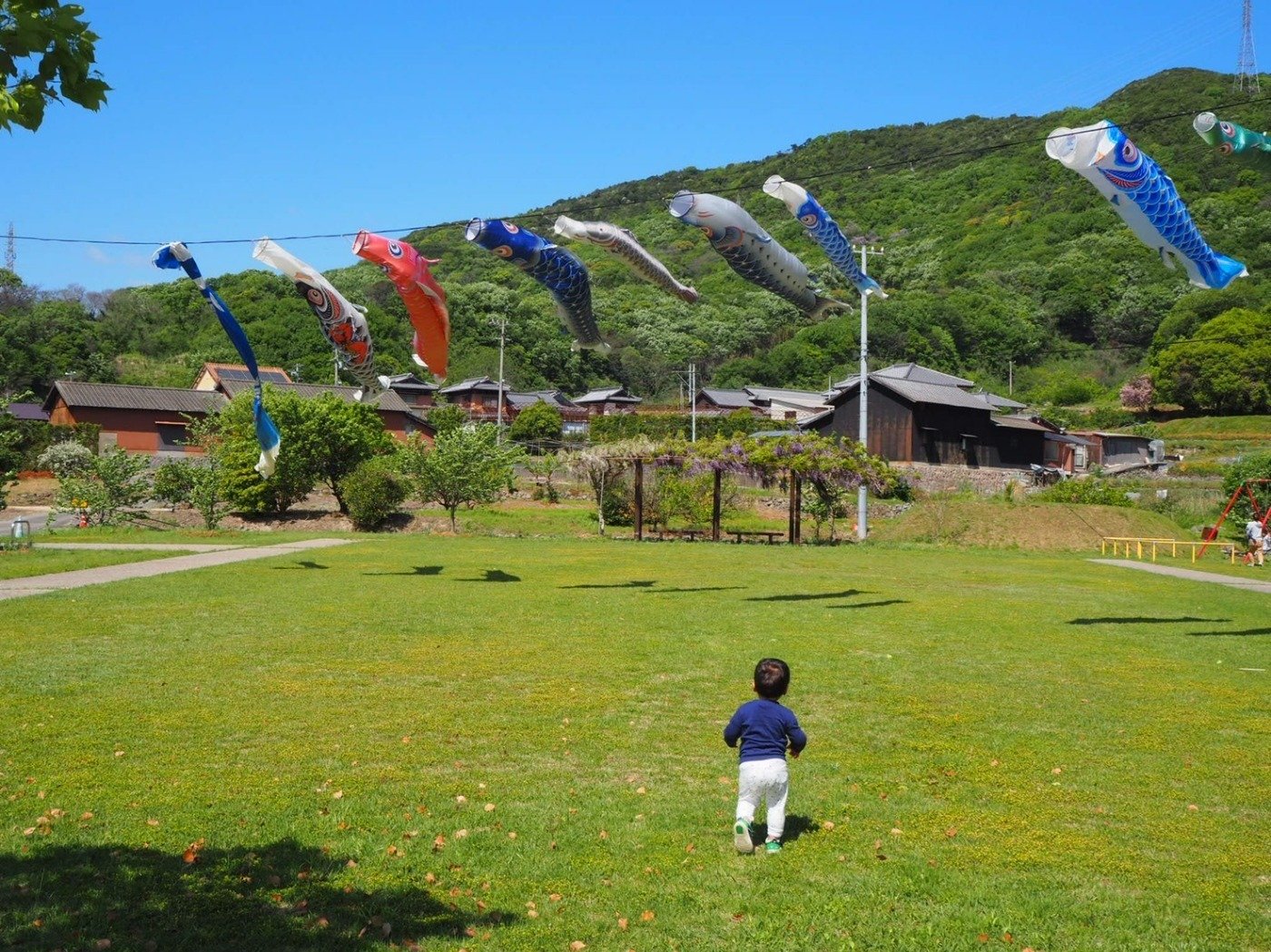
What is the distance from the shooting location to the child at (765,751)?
6.40 meters

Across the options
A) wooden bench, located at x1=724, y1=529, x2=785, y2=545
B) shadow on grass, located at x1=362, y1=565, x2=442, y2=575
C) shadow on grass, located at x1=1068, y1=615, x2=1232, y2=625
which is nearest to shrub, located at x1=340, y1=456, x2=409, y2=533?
wooden bench, located at x1=724, y1=529, x2=785, y2=545

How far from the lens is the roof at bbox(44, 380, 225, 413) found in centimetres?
5800

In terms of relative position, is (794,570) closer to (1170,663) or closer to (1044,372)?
(1170,663)

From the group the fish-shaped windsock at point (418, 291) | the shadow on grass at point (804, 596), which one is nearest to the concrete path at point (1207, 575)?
the shadow on grass at point (804, 596)

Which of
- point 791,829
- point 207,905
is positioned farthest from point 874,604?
point 207,905

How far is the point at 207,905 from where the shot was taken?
5.45 m

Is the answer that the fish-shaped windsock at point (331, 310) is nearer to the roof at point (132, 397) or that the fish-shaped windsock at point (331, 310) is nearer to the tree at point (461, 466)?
the tree at point (461, 466)

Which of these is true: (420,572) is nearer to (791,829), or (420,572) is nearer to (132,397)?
(791,829)

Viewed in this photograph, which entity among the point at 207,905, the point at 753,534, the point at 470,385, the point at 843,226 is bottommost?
the point at 207,905

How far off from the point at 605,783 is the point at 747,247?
5.31 m

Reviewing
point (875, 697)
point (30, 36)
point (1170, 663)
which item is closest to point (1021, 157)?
point (1170, 663)

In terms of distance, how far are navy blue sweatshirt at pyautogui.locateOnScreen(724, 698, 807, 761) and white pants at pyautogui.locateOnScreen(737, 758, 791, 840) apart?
7cm

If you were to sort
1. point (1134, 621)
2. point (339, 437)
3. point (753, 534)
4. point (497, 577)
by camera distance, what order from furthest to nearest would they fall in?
point (339, 437)
point (753, 534)
point (497, 577)
point (1134, 621)

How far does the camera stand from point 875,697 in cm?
1076
